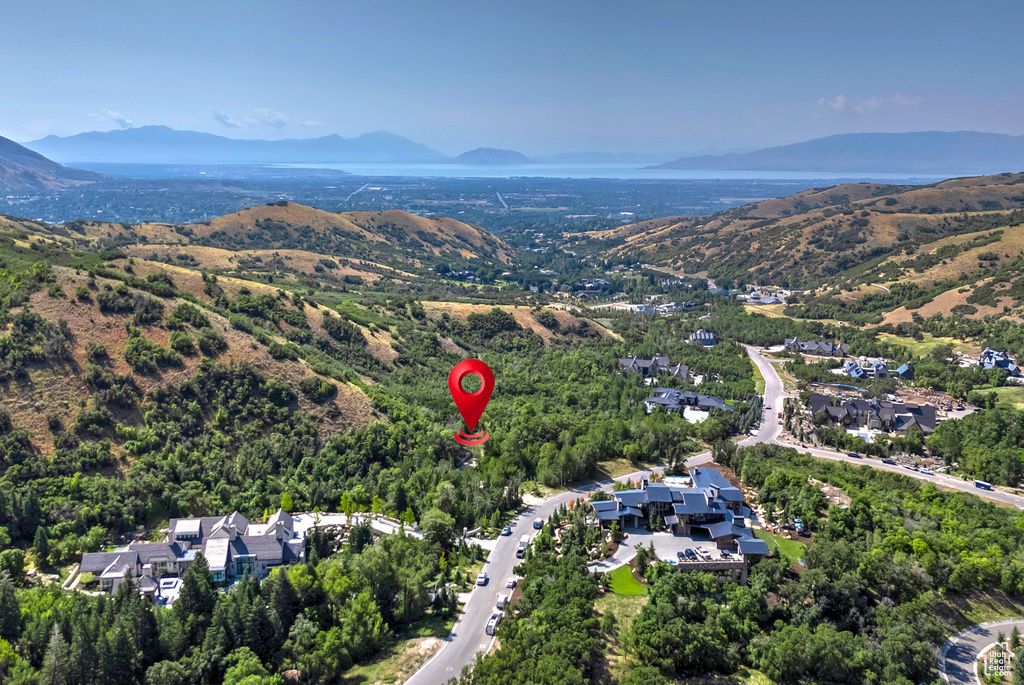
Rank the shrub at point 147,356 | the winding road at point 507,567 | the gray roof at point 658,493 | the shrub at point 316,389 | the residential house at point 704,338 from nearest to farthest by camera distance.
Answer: the winding road at point 507,567
the gray roof at point 658,493
the shrub at point 147,356
the shrub at point 316,389
the residential house at point 704,338

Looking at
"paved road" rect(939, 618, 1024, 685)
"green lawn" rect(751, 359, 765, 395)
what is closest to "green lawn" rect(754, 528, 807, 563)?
"paved road" rect(939, 618, 1024, 685)

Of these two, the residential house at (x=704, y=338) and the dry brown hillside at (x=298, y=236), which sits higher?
the dry brown hillside at (x=298, y=236)

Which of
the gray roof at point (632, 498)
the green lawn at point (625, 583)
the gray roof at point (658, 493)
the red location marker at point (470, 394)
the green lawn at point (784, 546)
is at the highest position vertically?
the red location marker at point (470, 394)

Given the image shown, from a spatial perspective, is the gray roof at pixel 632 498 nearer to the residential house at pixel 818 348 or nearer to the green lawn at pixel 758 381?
the green lawn at pixel 758 381

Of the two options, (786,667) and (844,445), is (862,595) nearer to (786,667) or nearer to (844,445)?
(786,667)

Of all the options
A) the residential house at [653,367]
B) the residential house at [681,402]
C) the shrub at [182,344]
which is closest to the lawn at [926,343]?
the residential house at [653,367]

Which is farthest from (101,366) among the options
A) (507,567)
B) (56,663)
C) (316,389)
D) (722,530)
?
(722,530)

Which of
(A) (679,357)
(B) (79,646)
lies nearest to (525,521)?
(B) (79,646)

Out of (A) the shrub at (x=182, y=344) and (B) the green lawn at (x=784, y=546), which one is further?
(A) the shrub at (x=182, y=344)
